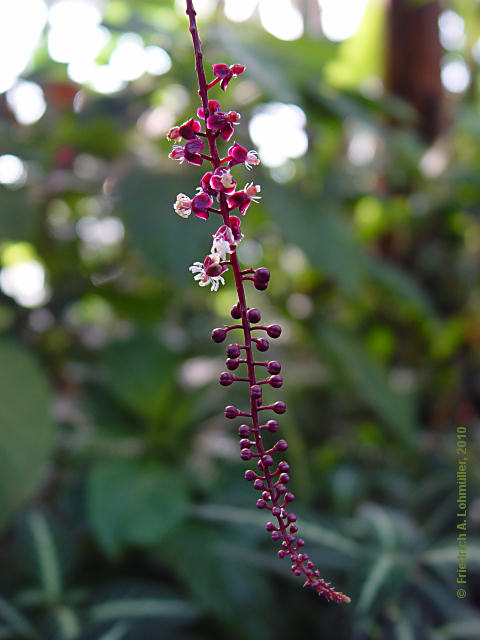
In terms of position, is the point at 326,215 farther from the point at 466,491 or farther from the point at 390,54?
the point at 390,54

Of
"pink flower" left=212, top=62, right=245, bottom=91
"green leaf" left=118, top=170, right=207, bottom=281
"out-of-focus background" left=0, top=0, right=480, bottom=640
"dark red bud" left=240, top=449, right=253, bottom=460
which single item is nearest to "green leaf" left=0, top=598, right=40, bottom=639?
"out-of-focus background" left=0, top=0, right=480, bottom=640

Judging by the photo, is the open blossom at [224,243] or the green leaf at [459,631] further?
the green leaf at [459,631]

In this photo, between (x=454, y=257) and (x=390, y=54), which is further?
(x=390, y=54)

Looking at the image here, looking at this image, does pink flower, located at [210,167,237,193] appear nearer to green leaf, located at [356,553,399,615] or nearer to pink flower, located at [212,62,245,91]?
pink flower, located at [212,62,245,91]

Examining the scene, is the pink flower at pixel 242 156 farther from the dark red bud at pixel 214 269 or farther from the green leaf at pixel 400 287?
the green leaf at pixel 400 287

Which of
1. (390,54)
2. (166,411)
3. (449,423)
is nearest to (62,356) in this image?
(166,411)

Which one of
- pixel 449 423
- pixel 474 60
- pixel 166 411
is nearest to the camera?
pixel 166 411

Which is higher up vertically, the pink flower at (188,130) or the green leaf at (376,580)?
the pink flower at (188,130)

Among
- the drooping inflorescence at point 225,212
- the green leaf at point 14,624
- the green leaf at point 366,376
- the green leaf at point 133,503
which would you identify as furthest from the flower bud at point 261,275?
the green leaf at point 366,376

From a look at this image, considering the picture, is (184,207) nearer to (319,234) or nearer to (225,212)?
(225,212)
